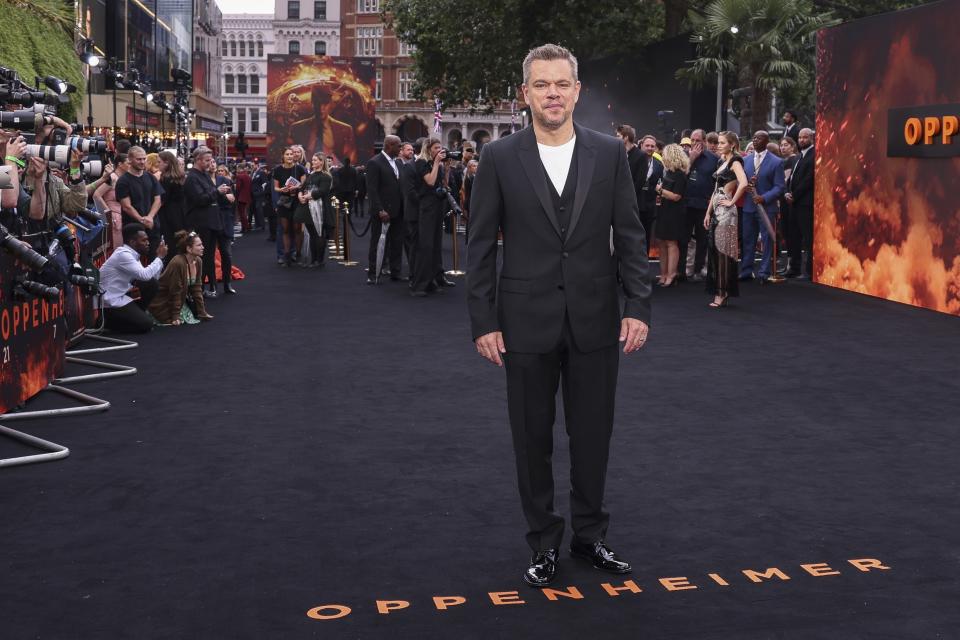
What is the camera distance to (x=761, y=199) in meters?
16.2

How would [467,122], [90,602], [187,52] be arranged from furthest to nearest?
[467,122] → [187,52] → [90,602]

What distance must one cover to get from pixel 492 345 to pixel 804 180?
13.0 meters

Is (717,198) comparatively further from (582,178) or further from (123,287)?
(582,178)

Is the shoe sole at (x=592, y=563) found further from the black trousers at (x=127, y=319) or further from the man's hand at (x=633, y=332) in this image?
the black trousers at (x=127, y=319)

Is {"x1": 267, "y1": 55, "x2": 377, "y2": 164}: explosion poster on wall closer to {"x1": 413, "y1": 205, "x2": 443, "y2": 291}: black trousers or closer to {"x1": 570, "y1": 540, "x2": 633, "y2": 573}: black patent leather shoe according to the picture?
{"x1": 413, "y1": 205, "x2": 443, "y2": 291}: black trousers

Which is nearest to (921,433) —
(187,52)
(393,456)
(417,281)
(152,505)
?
(393,456)

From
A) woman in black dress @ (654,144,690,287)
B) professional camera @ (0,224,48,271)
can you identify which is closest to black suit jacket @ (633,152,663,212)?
woman in black dress @ (654,144,690,287)

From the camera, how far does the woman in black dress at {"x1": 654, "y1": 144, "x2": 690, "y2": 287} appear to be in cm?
1535

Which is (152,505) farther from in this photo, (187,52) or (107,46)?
(187,52)

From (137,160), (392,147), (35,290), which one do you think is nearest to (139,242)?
(137,160)

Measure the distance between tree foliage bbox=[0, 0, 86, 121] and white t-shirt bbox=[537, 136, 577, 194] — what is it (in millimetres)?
7813

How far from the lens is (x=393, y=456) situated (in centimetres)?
675

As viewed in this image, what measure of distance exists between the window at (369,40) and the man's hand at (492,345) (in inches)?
3879

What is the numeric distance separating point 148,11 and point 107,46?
23.7 ft
